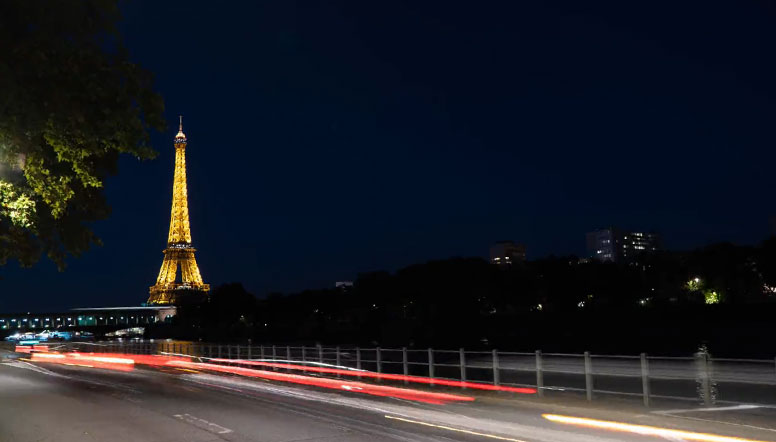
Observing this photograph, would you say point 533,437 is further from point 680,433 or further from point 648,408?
point 648,408

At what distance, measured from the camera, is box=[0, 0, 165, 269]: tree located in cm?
1223

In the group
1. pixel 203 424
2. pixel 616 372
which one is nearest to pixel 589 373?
pixel 616 372

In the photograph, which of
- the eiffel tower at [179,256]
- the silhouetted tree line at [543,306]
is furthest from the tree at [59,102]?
the eiffel tower at [179,256]

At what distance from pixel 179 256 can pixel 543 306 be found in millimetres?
77438

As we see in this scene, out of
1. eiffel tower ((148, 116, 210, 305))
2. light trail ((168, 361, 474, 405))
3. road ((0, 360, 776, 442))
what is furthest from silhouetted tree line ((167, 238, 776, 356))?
road ((0, 360, 776, 442))

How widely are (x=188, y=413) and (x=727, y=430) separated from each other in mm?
12401

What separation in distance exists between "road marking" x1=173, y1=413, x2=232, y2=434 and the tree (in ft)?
18.4

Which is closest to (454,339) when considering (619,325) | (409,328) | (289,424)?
(409,328)

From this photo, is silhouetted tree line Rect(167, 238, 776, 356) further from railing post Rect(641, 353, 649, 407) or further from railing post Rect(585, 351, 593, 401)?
railing post Rect(641, 353, 649, 407)

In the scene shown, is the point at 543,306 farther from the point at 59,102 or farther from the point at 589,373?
the point at 59,102

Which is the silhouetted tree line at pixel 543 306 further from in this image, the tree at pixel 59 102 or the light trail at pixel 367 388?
the tree at pixel 59 102

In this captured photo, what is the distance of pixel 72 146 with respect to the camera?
1438cm

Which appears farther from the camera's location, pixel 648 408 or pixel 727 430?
pixel 648 408

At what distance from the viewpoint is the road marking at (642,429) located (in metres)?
13.1
